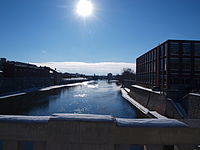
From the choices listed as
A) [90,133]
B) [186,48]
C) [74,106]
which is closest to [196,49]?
[186,48]

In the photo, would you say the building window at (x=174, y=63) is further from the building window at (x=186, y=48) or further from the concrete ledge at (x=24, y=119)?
the concrete ledge at (x=24, y=119)

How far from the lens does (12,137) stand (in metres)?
1.83

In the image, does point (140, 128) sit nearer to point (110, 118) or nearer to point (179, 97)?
point (110, 118)

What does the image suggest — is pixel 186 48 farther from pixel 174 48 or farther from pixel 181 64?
pixel 181 64

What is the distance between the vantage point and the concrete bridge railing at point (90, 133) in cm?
177

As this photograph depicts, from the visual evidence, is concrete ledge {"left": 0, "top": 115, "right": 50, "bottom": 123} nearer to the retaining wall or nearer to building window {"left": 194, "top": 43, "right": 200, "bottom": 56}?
the retaining wall

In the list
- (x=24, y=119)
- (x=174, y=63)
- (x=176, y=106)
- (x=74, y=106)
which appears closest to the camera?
(x=24, y=119)

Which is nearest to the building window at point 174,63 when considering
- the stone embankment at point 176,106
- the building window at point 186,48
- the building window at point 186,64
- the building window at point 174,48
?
the building window at point 186,64

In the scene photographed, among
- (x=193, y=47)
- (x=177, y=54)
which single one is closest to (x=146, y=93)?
(x=177, y=54)

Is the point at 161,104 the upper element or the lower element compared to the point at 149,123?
lower

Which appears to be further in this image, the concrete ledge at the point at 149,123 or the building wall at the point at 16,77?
the building wall at the point at 16,77

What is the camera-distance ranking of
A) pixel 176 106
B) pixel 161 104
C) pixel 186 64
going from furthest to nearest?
pixel 186 64, pixel 161 104, pixel 176 106

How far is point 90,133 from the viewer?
177 cm

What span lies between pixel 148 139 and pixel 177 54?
36119 millimetres
